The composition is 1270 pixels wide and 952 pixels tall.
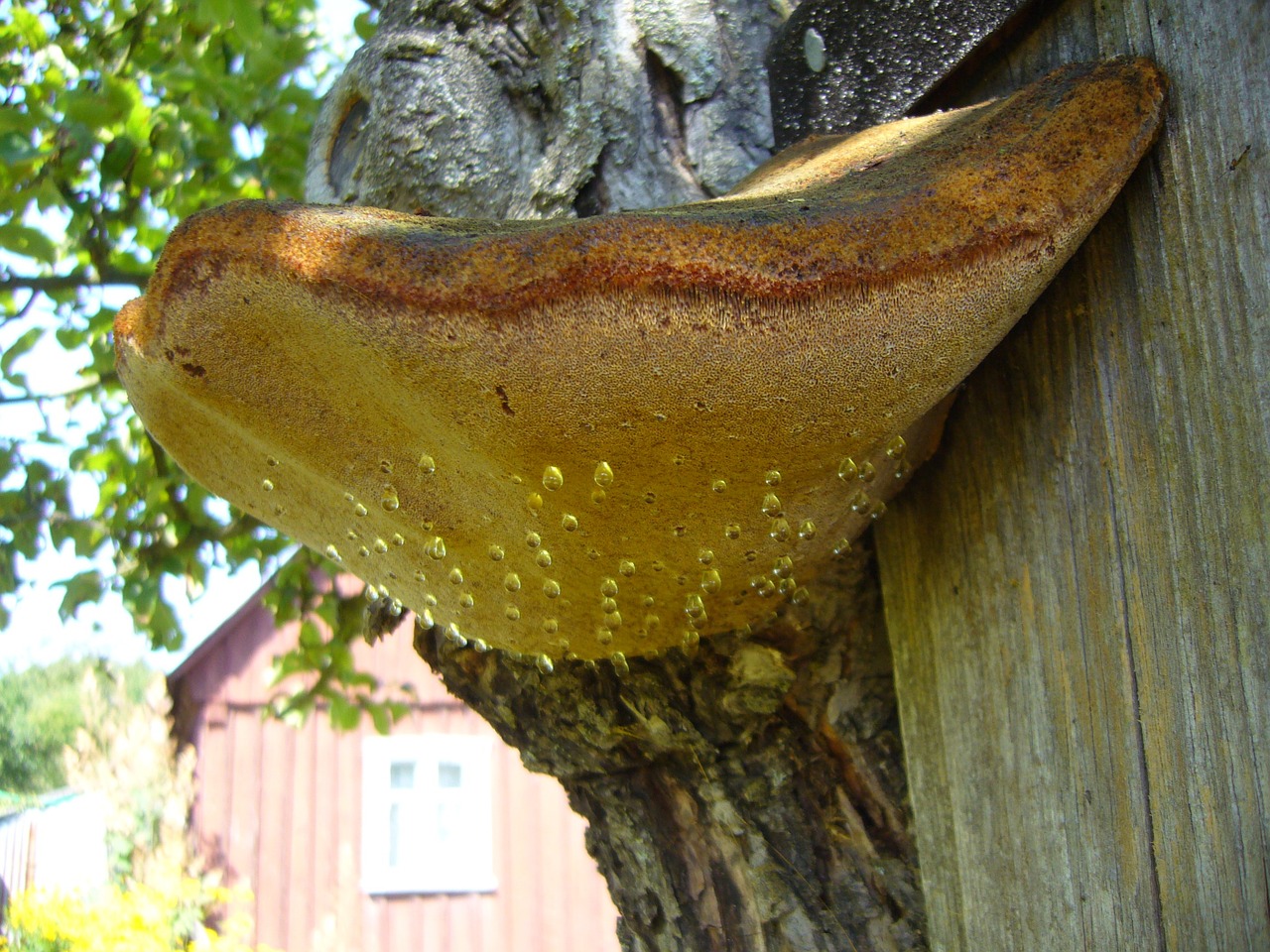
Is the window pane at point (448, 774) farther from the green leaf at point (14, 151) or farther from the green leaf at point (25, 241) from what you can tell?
the green leaf at point (14, 151)

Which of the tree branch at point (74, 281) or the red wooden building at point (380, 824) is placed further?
the red wooden building at point (380, 824)

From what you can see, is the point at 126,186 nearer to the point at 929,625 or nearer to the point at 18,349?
the point at 18,349

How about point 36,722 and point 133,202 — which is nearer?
point 133,202

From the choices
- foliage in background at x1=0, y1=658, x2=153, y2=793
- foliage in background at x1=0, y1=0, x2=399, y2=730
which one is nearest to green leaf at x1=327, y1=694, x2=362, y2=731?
foliage in background at x1=0, y1=0, x2=399, y2=730

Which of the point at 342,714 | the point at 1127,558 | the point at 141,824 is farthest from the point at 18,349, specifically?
the point at 141,824

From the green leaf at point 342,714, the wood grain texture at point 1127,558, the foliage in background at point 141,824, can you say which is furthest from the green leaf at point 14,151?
the foliage in background at point 141,824

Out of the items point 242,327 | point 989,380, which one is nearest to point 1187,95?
point 989,380

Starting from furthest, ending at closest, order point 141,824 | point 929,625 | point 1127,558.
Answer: point 141,824 < point 929,625 < point 1127,558
